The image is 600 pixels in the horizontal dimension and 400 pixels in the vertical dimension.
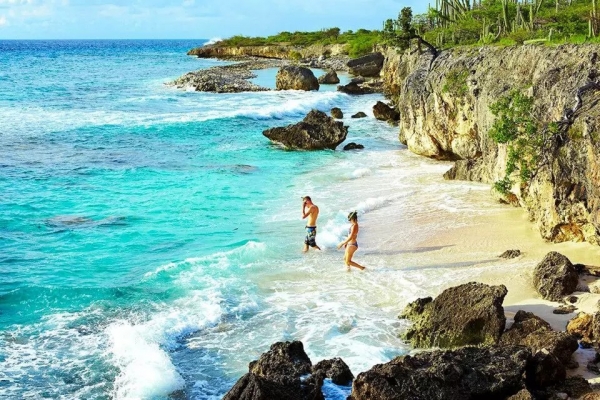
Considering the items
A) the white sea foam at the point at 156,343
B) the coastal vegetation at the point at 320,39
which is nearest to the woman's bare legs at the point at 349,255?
the white sea foam at the point at 156,343

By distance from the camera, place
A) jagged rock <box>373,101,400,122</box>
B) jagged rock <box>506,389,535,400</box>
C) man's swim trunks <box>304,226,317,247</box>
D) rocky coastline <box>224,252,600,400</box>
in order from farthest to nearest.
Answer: jagged rock <box>373,101,400,122</box> < man's swim trunks <box>304,226,317,247</box> < rocky coastline <box>224,252,600,400</box> < jagged rock <box>506,389,535,400</box>

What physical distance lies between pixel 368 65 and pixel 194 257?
171 feet

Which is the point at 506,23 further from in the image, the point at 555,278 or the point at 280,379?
the point at 280,379

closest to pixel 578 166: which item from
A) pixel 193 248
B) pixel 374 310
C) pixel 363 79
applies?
pixel 374 310

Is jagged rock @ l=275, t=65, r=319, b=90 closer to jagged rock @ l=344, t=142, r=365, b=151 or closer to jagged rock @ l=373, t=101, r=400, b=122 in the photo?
jagged rock @ l=373, t=101, r=400, b=122

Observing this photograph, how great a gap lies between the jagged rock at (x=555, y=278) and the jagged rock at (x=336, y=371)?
4.60m

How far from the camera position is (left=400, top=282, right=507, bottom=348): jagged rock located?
1014cm

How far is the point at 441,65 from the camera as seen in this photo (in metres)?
25.2

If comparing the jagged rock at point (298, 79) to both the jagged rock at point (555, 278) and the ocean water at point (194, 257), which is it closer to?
the ocean water at point (194, 257)

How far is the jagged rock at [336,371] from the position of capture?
9.03 metres

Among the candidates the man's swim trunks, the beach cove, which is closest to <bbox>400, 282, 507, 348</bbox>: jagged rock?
the beach cove

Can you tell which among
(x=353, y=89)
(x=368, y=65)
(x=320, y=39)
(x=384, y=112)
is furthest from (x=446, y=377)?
(x=320, y=39)

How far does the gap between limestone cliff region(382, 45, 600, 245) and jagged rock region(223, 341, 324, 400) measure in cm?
762

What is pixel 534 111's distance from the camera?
1556cm
